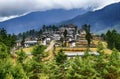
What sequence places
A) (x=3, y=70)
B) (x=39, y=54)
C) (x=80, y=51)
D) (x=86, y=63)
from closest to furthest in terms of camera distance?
(x=3, y=70)
(x=86, y=63)
(x=39, y=54)
(x=80, y=51)

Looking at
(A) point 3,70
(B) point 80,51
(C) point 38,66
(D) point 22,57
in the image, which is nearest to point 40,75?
(C) point 38,66

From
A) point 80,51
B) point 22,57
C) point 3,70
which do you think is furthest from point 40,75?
point 80,51

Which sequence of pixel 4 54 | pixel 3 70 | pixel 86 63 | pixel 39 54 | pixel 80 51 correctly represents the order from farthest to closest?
pixel 80 51, pixel 39 54, pixel 86 63, pixel 4 54, pixel 3 70

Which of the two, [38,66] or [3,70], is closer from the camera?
[3,70]

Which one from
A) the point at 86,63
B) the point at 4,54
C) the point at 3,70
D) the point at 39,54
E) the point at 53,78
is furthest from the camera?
the point at 39,54

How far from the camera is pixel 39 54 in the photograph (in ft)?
274

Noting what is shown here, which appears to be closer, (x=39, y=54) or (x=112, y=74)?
(x=112, y=74)

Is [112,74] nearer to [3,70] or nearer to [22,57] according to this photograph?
[22,57]

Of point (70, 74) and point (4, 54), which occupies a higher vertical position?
point (4, 54)

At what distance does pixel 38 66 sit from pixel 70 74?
7.43 m

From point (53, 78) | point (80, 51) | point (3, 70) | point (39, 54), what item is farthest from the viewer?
point (80, 51)

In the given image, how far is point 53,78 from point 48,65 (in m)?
3.31

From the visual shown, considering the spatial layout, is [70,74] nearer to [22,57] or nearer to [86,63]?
[86,63]

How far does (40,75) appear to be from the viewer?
246ft
